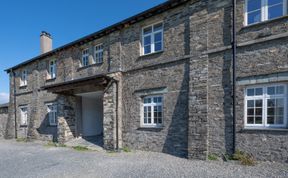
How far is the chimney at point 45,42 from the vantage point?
17453mm

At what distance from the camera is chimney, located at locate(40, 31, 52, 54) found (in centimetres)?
1745

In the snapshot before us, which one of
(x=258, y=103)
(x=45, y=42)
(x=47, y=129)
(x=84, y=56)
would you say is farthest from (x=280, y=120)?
(x=45, y=42)

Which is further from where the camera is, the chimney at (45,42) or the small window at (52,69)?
the chimney at (45,42)

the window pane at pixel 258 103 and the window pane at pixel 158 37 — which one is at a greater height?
the window pane at pixel 158 37

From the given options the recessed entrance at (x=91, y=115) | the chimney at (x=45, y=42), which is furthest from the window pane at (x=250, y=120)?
the chimney at (x=45, y=42)

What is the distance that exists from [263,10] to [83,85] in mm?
9169

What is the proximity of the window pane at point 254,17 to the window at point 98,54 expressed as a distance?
822cm

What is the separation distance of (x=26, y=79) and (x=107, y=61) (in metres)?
10.2

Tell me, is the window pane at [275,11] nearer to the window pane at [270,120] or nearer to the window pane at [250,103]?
the window pane at [250,103]

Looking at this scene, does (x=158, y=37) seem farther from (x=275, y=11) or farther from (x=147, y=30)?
(x=275, y=11)

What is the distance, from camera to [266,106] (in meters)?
6.66

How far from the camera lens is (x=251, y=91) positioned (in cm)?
696

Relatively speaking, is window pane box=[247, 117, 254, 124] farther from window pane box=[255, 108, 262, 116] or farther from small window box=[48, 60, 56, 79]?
small window box=[48, 60, 56, 79]

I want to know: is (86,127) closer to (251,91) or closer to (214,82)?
(214,82)
